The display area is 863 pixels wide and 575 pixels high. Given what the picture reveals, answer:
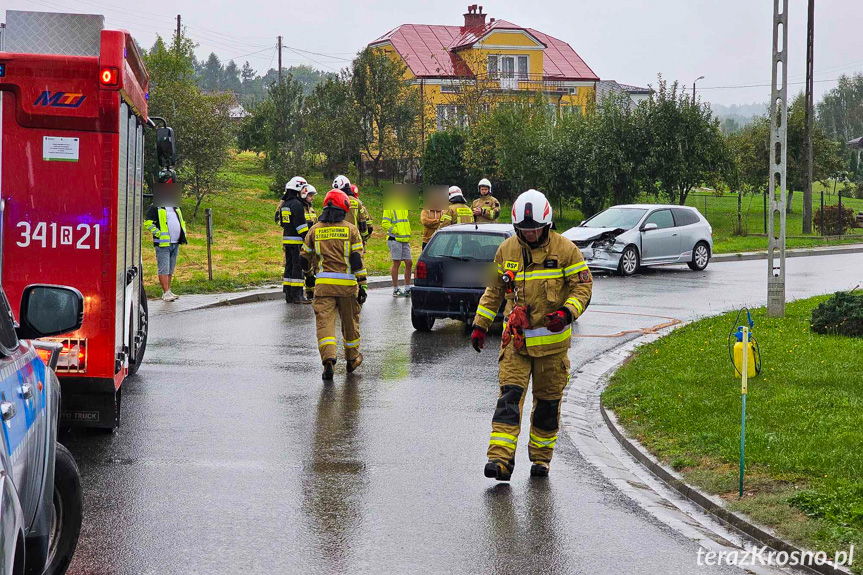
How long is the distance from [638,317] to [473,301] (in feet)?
12.0

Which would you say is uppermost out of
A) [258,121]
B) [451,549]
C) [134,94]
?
[258,121]

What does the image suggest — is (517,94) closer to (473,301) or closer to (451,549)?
(473,301)

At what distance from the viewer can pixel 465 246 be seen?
49.1ft

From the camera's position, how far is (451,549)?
19.3 ft

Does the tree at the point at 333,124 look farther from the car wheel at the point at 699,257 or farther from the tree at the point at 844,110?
the tree at the point at 844,110

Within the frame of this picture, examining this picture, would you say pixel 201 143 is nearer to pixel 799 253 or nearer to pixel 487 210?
pixel 487 210

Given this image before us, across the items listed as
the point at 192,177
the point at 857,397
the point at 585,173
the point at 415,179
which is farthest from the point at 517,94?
the point at 857,397

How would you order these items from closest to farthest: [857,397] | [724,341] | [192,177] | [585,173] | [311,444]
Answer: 1. [311,444]
2. [857,397]
3. [724,341]
4. [192,177]
5. [585,173]

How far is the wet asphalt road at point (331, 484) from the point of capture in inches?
226

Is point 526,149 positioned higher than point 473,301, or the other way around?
point 526,149

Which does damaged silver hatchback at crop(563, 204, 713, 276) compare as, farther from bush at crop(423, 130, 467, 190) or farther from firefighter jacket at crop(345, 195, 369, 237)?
bush at crop(423, 130, 467, 190)

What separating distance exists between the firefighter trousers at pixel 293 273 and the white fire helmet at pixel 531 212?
10.7 metres

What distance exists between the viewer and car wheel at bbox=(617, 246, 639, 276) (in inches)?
965

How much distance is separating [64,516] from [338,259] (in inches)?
255
